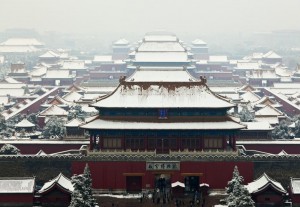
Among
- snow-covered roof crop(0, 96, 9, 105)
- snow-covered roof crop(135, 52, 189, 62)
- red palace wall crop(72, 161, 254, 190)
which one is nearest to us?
red palace wall crop(72, 161, 254, 190)

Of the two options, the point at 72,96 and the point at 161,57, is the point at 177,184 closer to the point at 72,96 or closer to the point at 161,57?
the point at 72,96

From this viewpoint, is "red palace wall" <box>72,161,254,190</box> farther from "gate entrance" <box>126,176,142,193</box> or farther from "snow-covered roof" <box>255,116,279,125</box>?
"snow-covered roof" <box>255,116,279,125</box>

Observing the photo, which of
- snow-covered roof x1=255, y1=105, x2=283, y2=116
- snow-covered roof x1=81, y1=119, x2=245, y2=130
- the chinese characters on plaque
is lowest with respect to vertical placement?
the chinese characters on plaque

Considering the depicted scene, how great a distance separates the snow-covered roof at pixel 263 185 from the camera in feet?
141

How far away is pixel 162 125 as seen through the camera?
4728 cm

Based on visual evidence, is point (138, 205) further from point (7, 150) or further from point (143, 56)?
point (143, 56)

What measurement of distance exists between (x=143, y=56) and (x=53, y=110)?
27.3 metres

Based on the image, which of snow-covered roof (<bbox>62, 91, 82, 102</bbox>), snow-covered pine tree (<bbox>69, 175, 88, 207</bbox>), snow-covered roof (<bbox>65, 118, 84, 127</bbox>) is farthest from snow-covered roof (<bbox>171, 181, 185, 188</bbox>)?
snow-covered roof (<bbox>62, 91, 82, 102</bbox>)

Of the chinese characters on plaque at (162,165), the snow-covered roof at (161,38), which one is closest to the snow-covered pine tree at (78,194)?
the chinese characters on plaque at (162,165)

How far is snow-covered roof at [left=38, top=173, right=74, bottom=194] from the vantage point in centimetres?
4288

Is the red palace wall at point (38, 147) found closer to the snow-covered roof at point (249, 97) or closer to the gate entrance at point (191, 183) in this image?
the gate entrance at point (191, 183)

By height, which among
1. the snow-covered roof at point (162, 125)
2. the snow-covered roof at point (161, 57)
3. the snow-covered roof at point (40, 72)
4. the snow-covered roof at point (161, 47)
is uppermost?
the snow-covered roof at point (161, 47)

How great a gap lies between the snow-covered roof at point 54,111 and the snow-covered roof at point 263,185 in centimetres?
3086

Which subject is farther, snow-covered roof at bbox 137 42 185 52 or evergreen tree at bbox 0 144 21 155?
snow-covered roof at bbox 137 42 185 52
